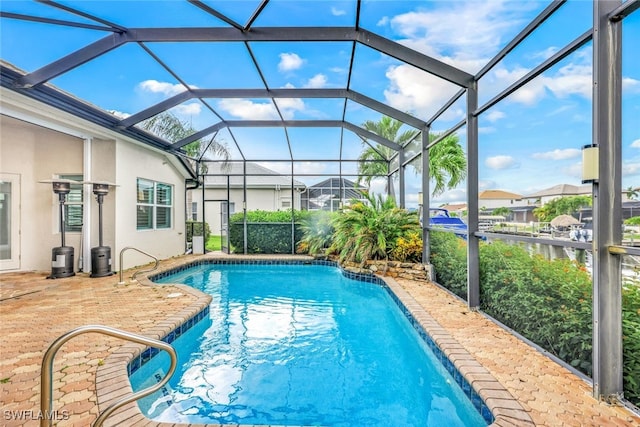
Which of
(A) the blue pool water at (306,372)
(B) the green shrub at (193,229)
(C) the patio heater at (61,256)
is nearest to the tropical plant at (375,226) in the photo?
(A) the blue pool water at (306,372)

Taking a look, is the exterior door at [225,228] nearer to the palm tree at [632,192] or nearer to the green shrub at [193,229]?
the green shrub at [193,229]

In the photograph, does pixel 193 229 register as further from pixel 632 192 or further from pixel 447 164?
pixel 632 192

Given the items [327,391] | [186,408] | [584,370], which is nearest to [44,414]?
[186,408]

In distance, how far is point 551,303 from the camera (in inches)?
124

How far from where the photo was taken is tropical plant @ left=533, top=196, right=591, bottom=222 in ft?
8.91

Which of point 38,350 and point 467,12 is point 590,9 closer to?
point 467,12

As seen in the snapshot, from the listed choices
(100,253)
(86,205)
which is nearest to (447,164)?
(100,253)

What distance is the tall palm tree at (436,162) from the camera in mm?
9766

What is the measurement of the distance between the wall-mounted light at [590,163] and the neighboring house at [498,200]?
3.83 feet

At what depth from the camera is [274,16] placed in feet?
14.8

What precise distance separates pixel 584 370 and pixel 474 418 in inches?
46.3

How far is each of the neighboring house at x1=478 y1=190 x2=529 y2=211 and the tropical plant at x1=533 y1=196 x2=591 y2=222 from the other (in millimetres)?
290

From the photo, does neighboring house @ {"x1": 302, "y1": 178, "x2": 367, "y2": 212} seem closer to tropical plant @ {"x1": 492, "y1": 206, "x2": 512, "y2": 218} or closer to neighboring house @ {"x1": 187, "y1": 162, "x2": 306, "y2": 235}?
neighboring house @ {"x1": 187, "y1": 162, "x2": 306, "y2": 235}

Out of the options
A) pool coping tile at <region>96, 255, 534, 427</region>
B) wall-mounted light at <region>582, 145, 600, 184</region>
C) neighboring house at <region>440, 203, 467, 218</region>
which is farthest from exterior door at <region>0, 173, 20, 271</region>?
wall-mounted light at <region>582, 145, 600, 184</region>
